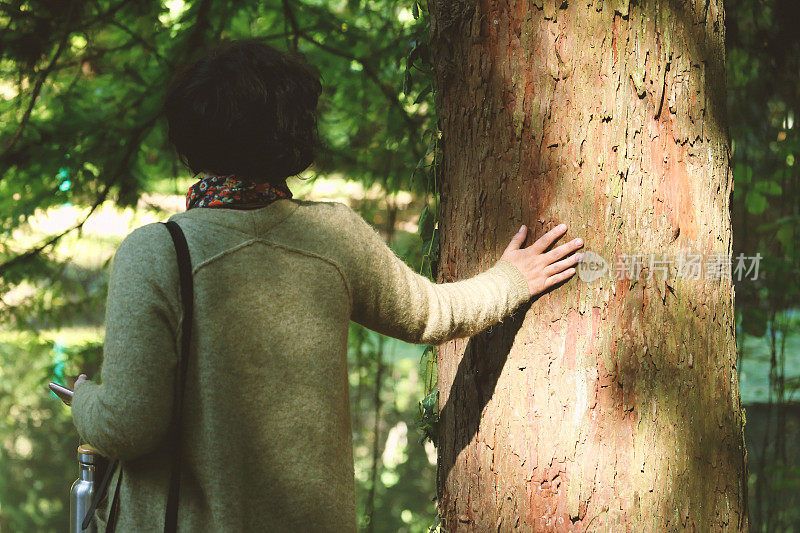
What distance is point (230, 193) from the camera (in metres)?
1.29

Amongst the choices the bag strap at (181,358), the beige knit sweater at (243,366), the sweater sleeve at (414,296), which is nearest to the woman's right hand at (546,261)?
the sweater sleeve at (414,296)

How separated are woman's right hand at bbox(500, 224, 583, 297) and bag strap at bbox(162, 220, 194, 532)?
0.72m

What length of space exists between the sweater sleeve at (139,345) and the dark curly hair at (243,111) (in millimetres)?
182

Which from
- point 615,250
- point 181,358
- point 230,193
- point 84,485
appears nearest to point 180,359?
point 181,358

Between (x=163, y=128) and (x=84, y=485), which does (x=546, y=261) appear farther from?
(x=163, y=128)

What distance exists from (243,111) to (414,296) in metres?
0.51

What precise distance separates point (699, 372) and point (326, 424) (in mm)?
824

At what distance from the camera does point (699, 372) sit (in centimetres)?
153

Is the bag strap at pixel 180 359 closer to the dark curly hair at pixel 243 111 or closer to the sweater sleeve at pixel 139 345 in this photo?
the sweater sleeve at pixel 139 345

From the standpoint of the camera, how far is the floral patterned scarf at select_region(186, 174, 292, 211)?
1.29 m

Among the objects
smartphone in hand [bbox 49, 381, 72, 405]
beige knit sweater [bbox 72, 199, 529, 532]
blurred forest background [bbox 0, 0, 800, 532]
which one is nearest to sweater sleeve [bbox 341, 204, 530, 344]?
beige knit sweater [bbox 72, 199, 529, 532]

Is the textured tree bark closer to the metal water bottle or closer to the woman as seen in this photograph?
the woman

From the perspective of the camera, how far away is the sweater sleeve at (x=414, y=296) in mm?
1399

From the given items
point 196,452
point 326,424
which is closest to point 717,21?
point 326,424
